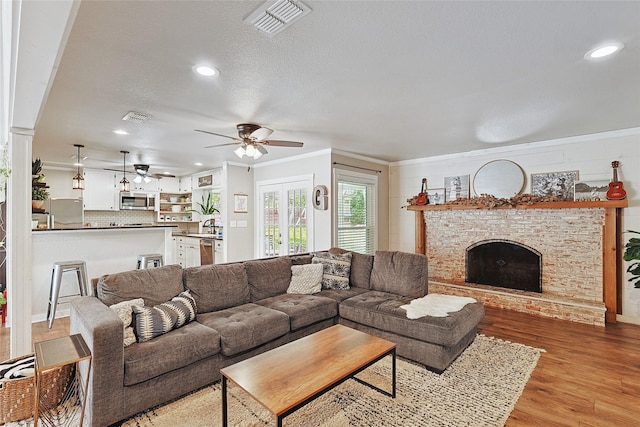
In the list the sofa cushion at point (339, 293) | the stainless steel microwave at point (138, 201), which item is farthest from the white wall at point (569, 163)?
the stainless steel microwave at point (138, 201)

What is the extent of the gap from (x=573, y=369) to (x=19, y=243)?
5050 millimetres

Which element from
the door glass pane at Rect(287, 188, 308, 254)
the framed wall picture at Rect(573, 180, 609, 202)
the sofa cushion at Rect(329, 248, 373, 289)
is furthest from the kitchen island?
the framed wall picture at Rect(573, 180, 609, 202)

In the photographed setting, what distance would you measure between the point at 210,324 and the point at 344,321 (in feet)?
4.69

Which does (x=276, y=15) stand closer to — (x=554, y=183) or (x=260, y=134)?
(x=260, y=134)

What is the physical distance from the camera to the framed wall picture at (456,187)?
212 inches

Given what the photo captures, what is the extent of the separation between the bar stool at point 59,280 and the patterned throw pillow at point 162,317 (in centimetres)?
217

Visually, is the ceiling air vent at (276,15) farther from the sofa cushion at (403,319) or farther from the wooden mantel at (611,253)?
the wooden mantel at (611,253)

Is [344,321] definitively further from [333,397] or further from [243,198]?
[243,198]

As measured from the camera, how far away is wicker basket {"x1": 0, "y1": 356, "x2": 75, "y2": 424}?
80.4 inches

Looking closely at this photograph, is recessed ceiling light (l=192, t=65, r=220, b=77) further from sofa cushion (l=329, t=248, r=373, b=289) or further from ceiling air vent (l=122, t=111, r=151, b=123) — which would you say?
sofa cushion (l=329, t=248, r=373, b=289)

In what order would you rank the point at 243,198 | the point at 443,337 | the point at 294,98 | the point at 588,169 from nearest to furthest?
the point at 443,337 → the point at 294,98 → the point at 588,169 → the point at 243,198

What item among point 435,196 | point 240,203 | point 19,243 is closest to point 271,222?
point 240,203

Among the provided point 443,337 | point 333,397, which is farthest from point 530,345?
point 333,397

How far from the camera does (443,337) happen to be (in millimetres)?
2688
